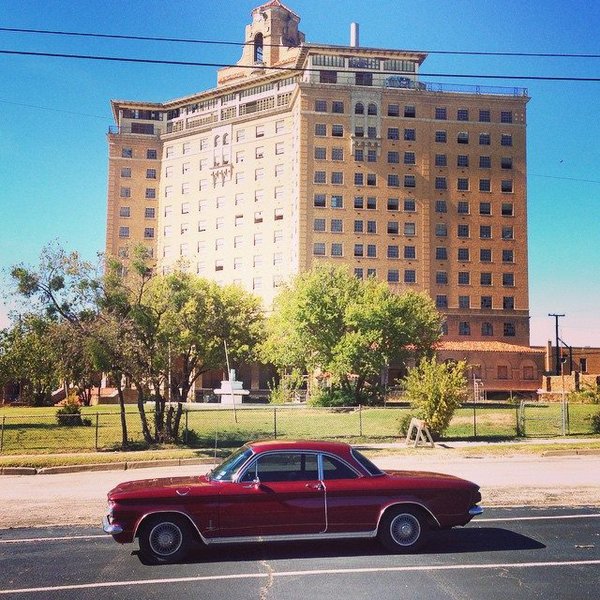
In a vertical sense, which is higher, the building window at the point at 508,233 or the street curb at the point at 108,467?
the building window at the point at 508,233

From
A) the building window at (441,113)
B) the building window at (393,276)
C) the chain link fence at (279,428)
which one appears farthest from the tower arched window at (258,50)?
the chain link fence at (279,428)

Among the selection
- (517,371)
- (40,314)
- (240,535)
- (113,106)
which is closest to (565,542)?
(240,535)

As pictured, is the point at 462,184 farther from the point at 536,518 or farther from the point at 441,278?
the point at 536,518

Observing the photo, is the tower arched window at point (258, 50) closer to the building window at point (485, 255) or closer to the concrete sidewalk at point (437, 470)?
the building window at point (485, 255)

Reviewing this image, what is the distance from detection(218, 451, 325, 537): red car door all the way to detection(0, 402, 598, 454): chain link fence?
13459mm

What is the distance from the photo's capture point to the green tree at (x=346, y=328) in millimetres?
48906

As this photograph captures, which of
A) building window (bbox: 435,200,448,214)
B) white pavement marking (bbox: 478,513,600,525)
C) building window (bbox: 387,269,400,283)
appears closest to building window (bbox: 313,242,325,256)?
building window (bbox: 387,269,400,283)

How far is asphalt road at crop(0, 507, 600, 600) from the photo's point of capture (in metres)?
8.37

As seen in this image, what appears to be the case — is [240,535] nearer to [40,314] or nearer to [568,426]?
[40,314]

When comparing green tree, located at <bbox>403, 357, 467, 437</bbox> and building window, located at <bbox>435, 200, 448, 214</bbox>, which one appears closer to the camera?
green tree, located at <bbox>403, 357, 467, 437</bbox>

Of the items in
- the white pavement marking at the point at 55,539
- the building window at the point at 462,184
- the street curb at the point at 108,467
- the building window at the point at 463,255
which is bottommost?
the street curb at the point at 108,467

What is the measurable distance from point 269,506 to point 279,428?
916 inches

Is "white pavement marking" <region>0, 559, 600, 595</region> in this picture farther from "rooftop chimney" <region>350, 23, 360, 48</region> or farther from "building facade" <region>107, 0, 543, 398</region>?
"rooftop chimney" <region>350, 23, 360, 48</region>

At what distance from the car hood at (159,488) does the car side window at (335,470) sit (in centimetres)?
167
